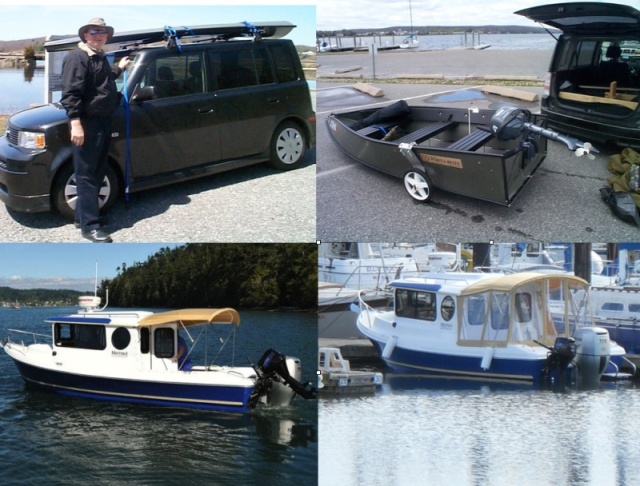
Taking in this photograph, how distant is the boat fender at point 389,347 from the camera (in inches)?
194

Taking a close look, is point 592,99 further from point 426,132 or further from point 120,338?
point 120,338

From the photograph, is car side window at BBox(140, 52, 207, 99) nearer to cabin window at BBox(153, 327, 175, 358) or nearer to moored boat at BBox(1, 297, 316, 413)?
moored boat at BBox(1, 297, 316, 413)

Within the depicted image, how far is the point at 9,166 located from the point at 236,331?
5.45 ft

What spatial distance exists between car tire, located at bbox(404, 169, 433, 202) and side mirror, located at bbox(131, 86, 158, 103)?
1.40 meters

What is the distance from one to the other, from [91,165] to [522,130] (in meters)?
2.33

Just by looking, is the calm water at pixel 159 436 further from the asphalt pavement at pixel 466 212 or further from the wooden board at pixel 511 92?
the wooden board at pixel 511 92

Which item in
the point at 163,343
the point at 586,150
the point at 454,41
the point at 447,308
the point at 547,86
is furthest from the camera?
the point at 163,343

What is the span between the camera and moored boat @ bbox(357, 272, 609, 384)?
4.98 meters

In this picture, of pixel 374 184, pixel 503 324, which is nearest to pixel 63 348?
pixel 374 184

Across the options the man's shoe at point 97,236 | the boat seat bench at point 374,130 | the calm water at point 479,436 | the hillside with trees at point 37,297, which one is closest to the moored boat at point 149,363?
the hillside with trees at point 37,297

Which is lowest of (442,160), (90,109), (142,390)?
(142,390)

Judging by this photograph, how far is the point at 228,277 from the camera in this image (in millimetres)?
4938

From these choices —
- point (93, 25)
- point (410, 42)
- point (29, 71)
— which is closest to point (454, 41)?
point (410, 42)

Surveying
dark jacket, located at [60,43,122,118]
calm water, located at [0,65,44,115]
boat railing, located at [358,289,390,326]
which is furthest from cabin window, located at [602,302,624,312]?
calm water, located at [0,65,44,115]
